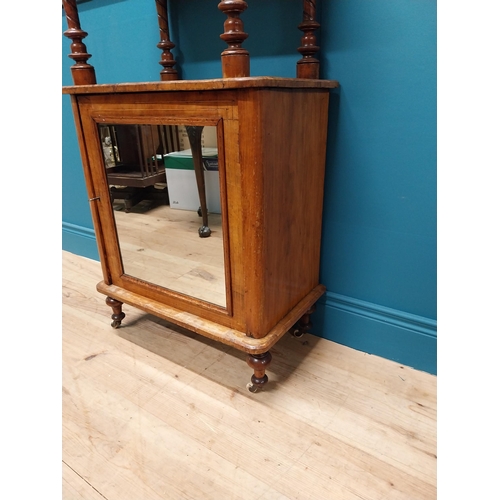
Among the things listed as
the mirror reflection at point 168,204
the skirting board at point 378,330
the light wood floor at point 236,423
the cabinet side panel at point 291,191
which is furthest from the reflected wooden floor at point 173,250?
the skirting board at point 378,330

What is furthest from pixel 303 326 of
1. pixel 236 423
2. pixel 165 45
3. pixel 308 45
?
pixel 165 45

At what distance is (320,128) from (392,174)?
20 cm

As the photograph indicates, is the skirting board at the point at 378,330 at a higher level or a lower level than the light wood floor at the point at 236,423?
higher

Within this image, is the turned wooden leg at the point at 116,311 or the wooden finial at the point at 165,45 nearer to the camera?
the wooden finial at the point at 165,45

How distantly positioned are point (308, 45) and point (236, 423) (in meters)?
0.87

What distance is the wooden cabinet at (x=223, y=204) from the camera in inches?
28.4

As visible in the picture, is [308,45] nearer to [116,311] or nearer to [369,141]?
[369,141]

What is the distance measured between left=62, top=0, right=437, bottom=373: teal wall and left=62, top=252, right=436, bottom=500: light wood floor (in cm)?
13

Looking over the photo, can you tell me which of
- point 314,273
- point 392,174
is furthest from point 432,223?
point 314,273

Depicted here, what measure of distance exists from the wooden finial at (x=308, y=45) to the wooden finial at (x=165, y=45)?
42cm

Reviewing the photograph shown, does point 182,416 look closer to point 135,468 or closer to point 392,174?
point 135,468

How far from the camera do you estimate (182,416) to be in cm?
88

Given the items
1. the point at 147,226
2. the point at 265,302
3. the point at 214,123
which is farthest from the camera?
the point at 147,226

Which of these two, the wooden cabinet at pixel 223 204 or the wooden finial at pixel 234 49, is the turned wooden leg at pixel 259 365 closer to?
the wooden cabinet at pixel 223 204
